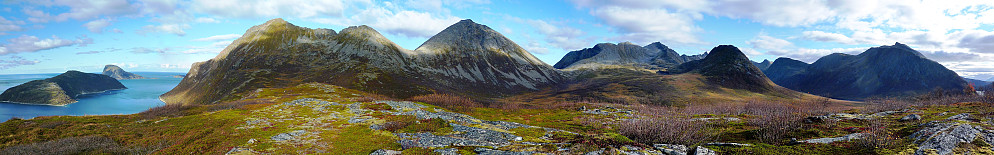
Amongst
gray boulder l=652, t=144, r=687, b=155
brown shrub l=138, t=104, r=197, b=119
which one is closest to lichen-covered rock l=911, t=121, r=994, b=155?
gray boulder l=652, t=144, r=687, b=155

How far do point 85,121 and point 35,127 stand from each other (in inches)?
227

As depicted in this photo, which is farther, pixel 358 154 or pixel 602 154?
pixel 358 154

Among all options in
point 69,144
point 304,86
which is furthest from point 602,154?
point 304,86

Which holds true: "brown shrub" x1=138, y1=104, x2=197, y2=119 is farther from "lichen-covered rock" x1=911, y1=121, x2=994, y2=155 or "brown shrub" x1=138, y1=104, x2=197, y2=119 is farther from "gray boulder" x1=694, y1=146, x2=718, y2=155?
"lichen-covered rock" x1=911, y1=121, x2=994, y2=155

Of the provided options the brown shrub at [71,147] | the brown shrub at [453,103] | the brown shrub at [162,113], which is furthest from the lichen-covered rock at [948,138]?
the brown shrub at [162,113]

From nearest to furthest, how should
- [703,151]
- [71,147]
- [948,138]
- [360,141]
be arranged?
1. [948,138]
2. [703,151]
3. [71,147]
4. [360,141]

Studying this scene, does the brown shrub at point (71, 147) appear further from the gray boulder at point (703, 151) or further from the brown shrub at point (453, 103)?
the brown shrub at point (453, 103)

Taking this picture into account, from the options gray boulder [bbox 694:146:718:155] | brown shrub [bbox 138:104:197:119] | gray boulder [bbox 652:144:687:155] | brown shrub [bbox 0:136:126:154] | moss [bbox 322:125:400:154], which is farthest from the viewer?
brown shrub [bbox 138:104:197:119]

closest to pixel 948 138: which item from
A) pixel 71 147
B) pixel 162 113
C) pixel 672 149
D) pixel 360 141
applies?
pixel 672 149

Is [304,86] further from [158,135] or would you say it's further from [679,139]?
[679,139]

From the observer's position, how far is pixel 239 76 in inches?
7554

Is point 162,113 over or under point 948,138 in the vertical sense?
under

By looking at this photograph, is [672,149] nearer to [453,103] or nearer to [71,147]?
[71,147]

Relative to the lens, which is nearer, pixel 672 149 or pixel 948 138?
pixel 948 138
